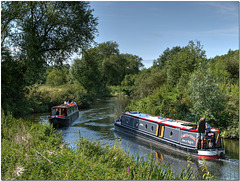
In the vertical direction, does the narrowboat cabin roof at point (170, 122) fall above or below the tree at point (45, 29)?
below

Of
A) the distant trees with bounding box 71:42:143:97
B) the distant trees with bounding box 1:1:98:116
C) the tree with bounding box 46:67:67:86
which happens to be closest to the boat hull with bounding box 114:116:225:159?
the distant trees with bounding box 71:42:143:97

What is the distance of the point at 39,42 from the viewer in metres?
10.7

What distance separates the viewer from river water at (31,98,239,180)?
10.2 metres

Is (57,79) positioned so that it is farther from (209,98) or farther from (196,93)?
(209,98)

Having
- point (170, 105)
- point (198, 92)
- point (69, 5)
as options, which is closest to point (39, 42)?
point (69, 5)

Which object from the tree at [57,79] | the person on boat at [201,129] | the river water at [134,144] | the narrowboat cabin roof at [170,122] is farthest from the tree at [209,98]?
the tree at [57,79]

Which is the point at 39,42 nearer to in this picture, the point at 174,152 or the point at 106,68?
the point at 174,152

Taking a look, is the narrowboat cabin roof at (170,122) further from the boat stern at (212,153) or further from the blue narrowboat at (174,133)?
the boat stern at (212,153)

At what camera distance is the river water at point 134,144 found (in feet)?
33.5

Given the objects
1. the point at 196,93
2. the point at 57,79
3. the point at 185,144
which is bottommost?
the point at 185,144

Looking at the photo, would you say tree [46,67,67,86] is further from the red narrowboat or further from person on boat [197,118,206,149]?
person on boat [197,118,206,149]

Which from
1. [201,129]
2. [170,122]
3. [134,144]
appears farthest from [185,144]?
[134,144]

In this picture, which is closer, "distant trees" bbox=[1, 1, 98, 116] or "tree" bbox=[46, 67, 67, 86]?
"distant trees" bbox=[1, 1, 98, 116]

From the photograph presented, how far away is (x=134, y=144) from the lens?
14273 millimetres
